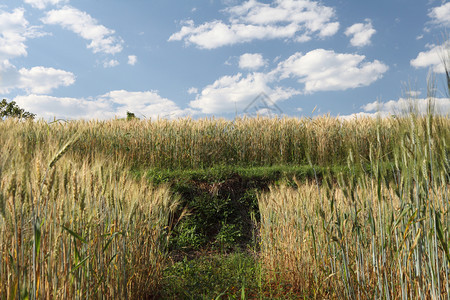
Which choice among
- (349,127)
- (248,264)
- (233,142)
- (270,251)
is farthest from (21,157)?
(349,127)

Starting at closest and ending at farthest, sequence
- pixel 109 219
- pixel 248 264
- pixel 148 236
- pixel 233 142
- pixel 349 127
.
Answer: pixel 109 219 < pixel 148 236 < pixel 248 264 < pixel 233 142 < pixel 349 127

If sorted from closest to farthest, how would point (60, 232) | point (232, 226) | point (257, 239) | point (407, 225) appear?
1. point (60, 232)
2. point (407, 225)
3. point (257, 239)
4. point (232, 226)

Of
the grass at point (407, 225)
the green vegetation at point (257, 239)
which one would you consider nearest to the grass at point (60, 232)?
the green vegetation at point (257, 239)

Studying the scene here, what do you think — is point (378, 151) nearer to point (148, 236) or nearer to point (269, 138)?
point (148, 236)

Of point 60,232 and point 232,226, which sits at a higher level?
point 60,232

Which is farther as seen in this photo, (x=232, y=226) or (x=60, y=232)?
(x=232, y=226)

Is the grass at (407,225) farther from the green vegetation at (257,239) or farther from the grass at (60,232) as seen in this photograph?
the grass at (60,232)

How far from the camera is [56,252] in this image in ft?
6.14

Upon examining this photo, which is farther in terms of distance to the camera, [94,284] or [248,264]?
[248,264]

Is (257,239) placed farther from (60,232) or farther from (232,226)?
(60,232)

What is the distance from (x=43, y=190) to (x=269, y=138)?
326 inches

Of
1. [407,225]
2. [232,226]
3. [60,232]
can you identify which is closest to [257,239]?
[232,226]

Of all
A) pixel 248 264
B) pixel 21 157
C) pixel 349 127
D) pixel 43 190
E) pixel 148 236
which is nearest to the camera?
pixel 43 190

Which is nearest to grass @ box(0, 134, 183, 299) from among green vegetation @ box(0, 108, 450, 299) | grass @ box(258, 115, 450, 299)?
green vegetation @ box(0, 108, 450, 299)
